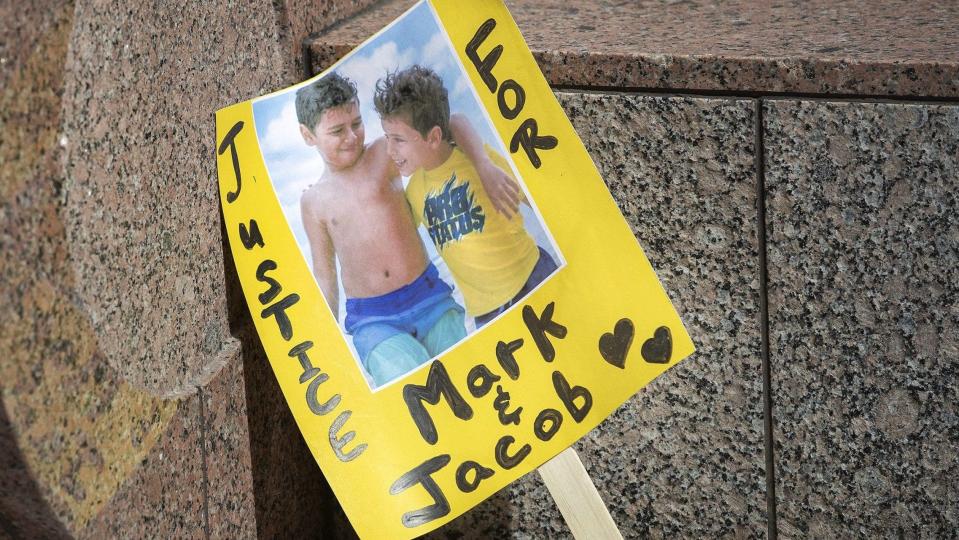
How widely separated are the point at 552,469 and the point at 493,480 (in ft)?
0.42

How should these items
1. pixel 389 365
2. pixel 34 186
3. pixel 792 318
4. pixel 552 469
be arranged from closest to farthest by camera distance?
Answer: pixel 34 186
pixel 552 469
pixel 389 365
pixel 792 318

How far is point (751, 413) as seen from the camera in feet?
8.07

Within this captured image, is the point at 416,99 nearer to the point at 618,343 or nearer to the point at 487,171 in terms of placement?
the point at 487,171

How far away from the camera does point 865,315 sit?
7.66 ft

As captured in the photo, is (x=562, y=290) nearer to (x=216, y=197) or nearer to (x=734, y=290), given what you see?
(x=734, y=290)

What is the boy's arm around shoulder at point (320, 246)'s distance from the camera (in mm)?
2154

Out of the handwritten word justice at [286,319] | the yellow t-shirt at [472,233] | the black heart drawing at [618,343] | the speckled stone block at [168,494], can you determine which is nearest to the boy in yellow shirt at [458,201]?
the yellow t-shirt at [472,233]

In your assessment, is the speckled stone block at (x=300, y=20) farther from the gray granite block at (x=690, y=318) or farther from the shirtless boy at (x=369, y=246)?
the gray granite block at (x=690, y=318)

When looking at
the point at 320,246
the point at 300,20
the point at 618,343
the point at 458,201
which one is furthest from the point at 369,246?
the point at 300,20

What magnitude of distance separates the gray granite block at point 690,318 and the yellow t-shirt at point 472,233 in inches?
15.6

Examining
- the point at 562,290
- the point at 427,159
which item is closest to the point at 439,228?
the point at 427,159

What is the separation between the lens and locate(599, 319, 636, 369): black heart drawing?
2029 millimetres

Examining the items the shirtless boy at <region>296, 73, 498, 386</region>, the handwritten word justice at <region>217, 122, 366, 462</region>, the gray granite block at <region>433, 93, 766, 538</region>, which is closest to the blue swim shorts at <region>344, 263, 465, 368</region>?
the shirtless boy at <region>296, 73, 498, 386</region>

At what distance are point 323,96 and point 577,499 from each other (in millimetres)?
971
